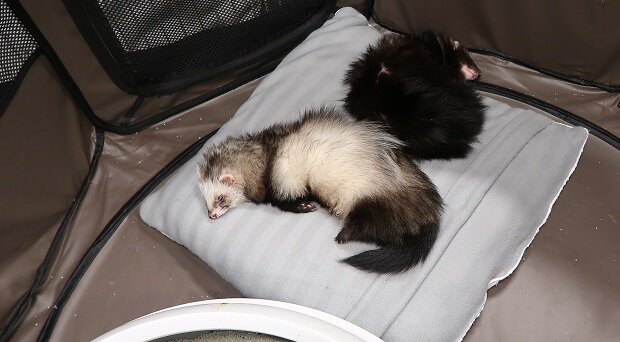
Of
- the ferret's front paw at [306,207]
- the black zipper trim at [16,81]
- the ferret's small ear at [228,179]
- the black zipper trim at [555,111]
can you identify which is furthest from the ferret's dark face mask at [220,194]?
the black zipper trim at [555,111]

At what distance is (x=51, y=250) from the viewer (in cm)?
112

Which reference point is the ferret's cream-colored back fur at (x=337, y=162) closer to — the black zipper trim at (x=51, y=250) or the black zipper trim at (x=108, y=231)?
the black zipper trim at (x=108, y=231)

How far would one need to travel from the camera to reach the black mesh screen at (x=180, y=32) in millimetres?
1035

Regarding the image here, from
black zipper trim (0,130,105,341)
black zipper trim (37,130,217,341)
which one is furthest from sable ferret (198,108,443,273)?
black zipper trim (0,130,105,341)

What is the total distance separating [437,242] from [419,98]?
0.84 feet

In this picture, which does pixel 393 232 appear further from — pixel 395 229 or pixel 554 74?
pixel 554 74

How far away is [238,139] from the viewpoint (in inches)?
44.4

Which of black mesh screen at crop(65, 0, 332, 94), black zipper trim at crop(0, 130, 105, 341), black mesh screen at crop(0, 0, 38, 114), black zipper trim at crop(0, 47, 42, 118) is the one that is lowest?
black zipper trim at crop(0, 130, 105, 341)

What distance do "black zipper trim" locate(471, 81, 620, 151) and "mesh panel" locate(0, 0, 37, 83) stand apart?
0.86m

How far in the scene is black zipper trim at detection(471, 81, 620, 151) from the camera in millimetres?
1088

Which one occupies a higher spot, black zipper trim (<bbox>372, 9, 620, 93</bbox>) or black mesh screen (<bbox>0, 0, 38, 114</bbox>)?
black mesh screen (<bbox>0, 0, 38, 114</bbox>)

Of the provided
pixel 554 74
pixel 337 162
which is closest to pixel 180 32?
pixel 337 162

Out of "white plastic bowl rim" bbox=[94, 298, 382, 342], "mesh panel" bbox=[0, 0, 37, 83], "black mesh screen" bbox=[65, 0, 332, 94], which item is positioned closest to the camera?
"white plastic bowl rim" bbox=[94, 298, 382, 342]

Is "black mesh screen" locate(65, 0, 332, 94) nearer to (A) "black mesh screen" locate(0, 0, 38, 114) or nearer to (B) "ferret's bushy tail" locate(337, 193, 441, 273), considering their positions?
(A) "black mesh screen" locate(0, 0, 38, 114)
